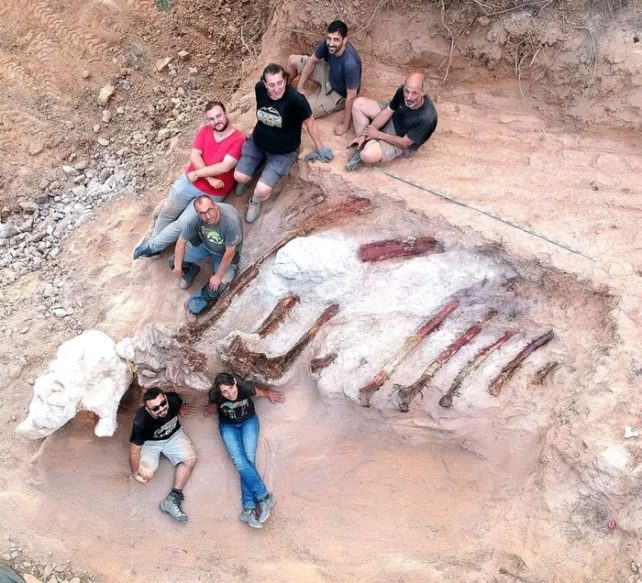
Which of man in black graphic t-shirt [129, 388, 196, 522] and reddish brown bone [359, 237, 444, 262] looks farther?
reddish brown bone [359, 237, 444, 262]

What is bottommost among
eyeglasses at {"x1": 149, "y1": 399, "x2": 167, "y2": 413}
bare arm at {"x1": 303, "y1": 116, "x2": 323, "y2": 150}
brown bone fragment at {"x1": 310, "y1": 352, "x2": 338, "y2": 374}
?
eyeglasses at {"x1": 149, "y1": 399, "x2": 167, "y2": 413}

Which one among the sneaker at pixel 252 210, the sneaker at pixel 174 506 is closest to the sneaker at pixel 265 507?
the sneaker at pixel 174 506

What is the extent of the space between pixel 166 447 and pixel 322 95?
11.3ft

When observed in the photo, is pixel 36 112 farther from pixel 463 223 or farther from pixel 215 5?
pixel 463 223

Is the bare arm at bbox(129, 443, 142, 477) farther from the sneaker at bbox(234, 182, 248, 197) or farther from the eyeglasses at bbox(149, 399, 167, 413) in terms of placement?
the sneaker at bbox(234, 182, 248, 197)

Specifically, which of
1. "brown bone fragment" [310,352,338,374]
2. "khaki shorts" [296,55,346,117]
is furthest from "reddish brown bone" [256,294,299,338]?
"khaki shorts" [296,55,346,117]

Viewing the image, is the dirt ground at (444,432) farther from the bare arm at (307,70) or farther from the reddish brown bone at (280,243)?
the bare arm at (307,70)

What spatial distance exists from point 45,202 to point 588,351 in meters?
5.95

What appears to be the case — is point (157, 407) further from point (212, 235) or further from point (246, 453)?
point (212, 235)

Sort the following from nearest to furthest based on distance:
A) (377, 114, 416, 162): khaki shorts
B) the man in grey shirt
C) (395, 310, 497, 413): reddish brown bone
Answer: (395, 310, 497, 413): reddish brown bone < the man in grey shirt < (377, 114, 416, 162): khaki shorts

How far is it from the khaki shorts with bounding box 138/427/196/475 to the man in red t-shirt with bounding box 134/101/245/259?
1700 mm

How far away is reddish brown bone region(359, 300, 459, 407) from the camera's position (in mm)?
4676

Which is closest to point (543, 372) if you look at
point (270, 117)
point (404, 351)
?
point (404, 351)

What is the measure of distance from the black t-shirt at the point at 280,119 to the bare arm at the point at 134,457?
2687mm
